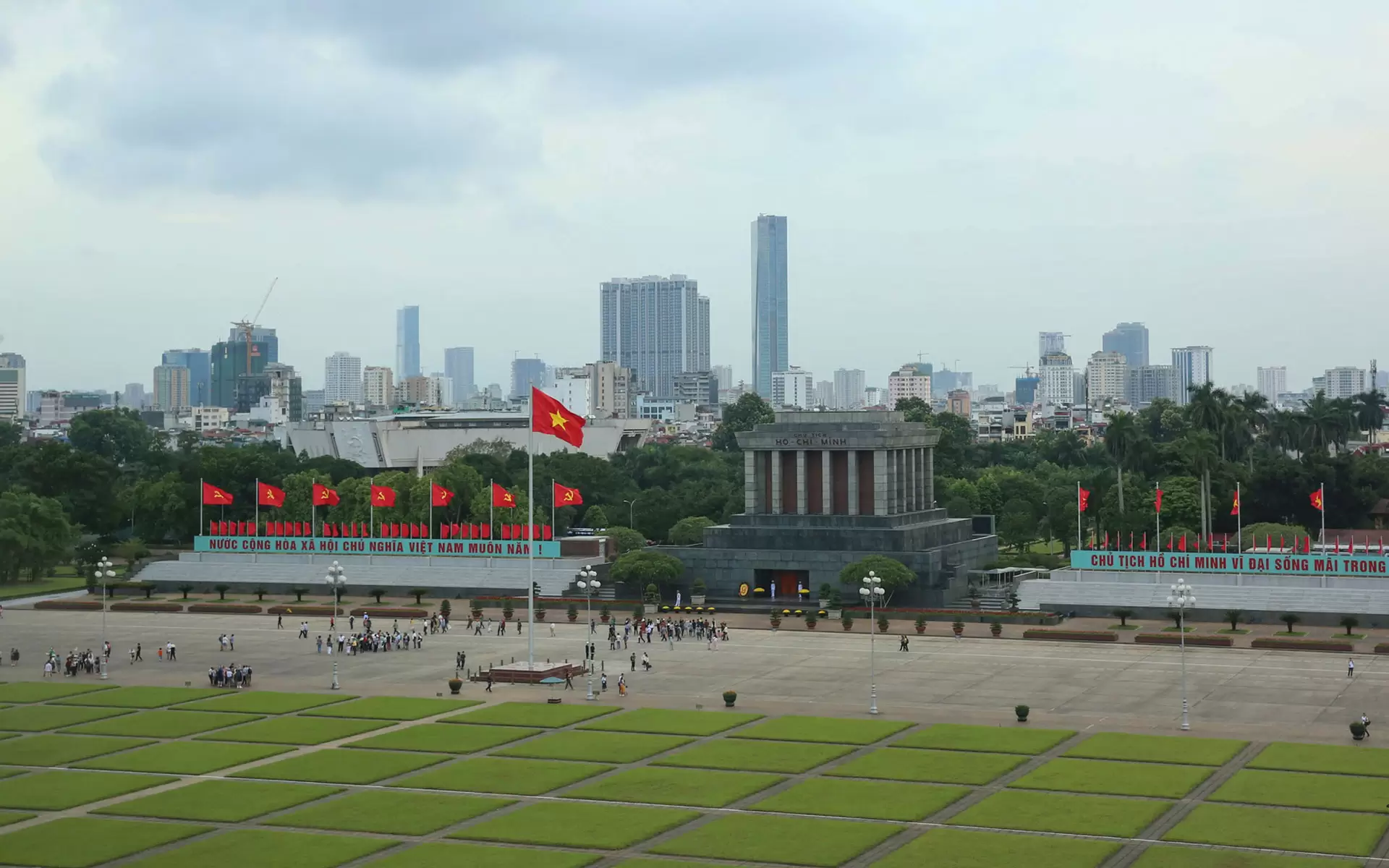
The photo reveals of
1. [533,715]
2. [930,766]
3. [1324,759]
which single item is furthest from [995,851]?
[533,715]

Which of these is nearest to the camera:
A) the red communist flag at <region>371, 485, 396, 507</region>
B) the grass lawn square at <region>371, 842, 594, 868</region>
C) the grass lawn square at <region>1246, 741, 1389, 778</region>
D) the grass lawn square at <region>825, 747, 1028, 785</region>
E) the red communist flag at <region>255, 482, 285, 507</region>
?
the grass lawn square at <region>371, 842, 594, 868</region>

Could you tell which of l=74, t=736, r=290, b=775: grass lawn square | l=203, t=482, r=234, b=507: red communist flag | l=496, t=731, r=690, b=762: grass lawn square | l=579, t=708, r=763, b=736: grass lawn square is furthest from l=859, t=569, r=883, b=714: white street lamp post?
l=203, t=482, r=234, b=507: red communist flag

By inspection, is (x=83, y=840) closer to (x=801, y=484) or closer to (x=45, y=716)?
(x=45, y=716)

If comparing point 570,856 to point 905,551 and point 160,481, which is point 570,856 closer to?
point 905,551

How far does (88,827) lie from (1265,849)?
3840 cm

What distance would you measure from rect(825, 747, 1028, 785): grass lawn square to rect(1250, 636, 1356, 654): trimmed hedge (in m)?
38.2

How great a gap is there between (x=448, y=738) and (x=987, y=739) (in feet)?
76.4

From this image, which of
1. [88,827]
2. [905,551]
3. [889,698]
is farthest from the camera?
[905,551]

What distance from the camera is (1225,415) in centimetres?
14462

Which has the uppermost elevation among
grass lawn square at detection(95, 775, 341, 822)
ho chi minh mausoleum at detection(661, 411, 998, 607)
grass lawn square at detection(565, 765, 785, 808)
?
ho chi minh mausoleum at detection(661, 411, 998, 607)

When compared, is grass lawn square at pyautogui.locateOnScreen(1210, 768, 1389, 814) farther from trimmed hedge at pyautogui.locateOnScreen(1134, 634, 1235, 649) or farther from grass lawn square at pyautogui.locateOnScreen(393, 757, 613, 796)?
trimmed hedge at pyautogui.locateOnScreen(1134, 634, 1235, 649)

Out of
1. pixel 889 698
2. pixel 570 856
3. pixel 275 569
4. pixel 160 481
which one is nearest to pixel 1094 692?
pixel 889 698

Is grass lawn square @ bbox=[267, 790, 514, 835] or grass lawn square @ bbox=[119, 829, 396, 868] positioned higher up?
grass lawn square @ bbox=[267, 790, 514, 835]

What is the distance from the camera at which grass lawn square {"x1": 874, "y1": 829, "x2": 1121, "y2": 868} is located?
4838 cm
